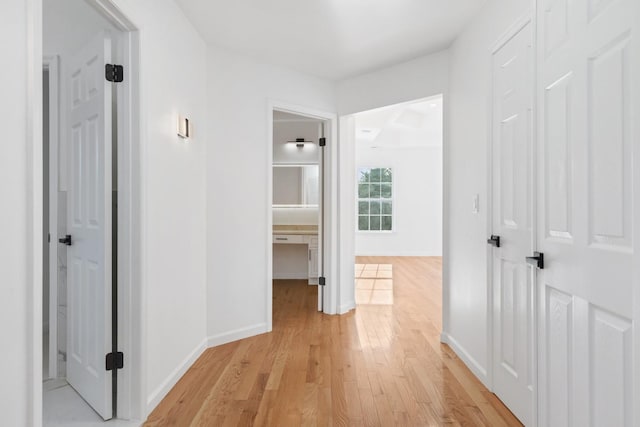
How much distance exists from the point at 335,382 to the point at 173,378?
1045 millimetres

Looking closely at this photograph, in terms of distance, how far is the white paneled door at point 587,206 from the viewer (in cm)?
116

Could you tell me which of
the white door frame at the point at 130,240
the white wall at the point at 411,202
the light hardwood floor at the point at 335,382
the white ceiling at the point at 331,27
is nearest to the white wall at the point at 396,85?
the white ceiling at the point at 331,27

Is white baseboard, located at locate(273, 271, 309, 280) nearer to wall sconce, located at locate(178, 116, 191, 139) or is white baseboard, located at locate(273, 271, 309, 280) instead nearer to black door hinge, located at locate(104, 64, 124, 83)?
wall sconce, located at locate(178, 116, 191, 139)

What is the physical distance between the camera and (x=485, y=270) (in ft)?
8.11

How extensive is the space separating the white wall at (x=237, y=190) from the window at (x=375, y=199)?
5.82 meters

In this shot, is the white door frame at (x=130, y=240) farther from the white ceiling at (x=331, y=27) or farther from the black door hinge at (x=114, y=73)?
the white ceiling at (x=331, y=27)

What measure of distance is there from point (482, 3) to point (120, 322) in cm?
292

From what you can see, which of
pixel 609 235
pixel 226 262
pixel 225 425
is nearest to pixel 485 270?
pixel 609 235

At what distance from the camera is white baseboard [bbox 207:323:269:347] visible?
310cm

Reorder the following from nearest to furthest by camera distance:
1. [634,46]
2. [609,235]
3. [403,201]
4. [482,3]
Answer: [634,46] < [609,235] < [482,3] < [403,201]

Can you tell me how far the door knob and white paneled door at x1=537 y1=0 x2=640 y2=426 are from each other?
579 millimetres

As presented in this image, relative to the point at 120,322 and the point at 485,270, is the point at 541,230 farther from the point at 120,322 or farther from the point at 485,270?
the point at 120,322

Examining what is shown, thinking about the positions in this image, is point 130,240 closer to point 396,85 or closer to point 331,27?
point 331,27
